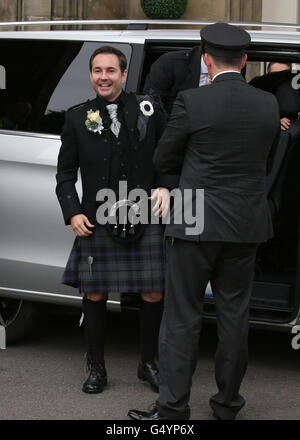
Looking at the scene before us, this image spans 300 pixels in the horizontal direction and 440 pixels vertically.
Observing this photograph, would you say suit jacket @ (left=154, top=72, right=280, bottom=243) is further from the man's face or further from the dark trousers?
the man's face

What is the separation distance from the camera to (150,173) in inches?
194

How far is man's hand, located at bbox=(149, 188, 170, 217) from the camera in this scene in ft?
15.3

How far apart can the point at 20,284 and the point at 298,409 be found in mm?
1706

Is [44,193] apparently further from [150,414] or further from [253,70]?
[253,70]

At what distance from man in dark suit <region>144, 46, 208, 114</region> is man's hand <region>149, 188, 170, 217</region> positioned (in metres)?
0.79

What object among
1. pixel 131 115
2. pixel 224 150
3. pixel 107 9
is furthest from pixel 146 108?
pixel 107 9

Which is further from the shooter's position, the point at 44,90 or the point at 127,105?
the point at 44,90

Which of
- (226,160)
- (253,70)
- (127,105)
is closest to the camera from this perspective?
(226,160)

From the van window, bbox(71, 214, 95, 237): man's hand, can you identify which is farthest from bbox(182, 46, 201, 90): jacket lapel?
bbox(71, 214, 95, 237): man's hand

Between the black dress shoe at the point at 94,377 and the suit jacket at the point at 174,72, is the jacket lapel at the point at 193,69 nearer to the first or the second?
the suit jacket at the point at 174,72

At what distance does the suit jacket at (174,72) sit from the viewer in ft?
17.6

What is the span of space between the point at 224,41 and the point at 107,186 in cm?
106

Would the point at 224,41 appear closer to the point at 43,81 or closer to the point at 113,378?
the point at 43,81

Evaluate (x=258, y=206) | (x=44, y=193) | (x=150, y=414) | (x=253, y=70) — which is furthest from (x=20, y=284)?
(x=253, y=70)
